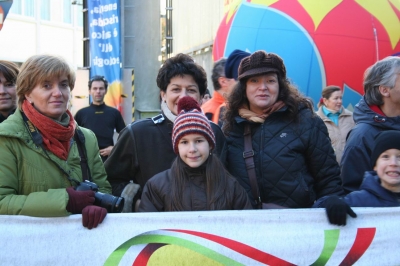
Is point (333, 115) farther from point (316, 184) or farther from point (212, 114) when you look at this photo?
point (316, 184)

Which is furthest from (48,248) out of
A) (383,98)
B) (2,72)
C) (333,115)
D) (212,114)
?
(333,115)

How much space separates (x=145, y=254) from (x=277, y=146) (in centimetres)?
103

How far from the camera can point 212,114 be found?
20.1ft

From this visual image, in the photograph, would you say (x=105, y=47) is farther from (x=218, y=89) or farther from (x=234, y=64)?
(x=234, y=64)

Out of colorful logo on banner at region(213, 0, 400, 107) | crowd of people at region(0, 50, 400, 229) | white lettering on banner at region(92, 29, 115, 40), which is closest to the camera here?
crowd of people at region(0, 50, 400, 229)

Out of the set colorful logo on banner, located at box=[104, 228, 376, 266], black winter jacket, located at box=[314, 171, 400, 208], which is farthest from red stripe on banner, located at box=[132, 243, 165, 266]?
black winter jacket, located at box=[314, 171, 400, 208]

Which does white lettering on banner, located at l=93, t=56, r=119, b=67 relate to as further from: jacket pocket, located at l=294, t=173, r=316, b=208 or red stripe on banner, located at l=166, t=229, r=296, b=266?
red stripe on banner, located at l=166, t=229, r=296, b=266

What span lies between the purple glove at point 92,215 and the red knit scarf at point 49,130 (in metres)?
0.38

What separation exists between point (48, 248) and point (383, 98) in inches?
92.7

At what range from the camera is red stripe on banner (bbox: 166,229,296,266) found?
3.16 metres

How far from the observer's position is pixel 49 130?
3213 mm

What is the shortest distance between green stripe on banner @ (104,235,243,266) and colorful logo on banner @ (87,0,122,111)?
7820 millimetres

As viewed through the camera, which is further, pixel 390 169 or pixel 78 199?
pixel 390 169

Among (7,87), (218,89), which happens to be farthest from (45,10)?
(7,87)
